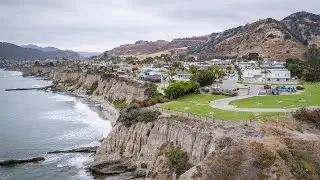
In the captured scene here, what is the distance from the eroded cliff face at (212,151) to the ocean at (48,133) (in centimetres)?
520

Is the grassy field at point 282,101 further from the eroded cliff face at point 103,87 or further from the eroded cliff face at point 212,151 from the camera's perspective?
the eroded cliff face at point 103,87

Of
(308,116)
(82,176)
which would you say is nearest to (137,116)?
(82,176)

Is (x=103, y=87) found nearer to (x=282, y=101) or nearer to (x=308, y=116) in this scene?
(x=282, y=101)

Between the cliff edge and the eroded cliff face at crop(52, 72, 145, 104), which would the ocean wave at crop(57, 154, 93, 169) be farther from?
the eroded cliff face at crop(52, 72, 145, 104)

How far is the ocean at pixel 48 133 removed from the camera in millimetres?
62531

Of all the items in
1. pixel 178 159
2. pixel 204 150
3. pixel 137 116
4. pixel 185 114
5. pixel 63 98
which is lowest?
pixel 63 98

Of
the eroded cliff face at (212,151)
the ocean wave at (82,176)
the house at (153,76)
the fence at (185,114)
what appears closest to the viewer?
the eroded cliff face at (212,151)

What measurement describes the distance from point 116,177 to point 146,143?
24.4 feet

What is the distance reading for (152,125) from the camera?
64312 millimetres

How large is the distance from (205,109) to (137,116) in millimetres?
10761

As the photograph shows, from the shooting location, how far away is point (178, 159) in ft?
177

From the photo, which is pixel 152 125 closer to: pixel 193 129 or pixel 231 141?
pixel 193 129

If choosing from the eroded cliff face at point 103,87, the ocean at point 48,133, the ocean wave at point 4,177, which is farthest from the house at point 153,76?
the ocean wave at point 4,177

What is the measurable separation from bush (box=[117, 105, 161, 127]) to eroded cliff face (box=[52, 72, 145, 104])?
93.5 ft
